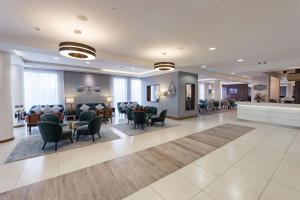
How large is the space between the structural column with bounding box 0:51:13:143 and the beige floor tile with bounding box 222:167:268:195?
6.58 meters

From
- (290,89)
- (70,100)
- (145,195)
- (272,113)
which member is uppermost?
(290,89)

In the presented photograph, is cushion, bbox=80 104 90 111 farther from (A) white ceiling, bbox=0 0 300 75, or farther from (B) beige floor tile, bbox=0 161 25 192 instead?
(B) beige floor tile, bbox=0 161 25 192

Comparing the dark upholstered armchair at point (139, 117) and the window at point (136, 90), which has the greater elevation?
the window at point (136, 90)

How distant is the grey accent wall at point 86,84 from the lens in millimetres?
9016

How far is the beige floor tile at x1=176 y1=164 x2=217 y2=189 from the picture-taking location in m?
2.50

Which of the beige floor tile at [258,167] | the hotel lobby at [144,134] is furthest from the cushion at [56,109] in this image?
the beige floor tile at [258,167]

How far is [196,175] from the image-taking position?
2.72 metres

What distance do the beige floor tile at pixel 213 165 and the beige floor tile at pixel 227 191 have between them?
0.35 metres

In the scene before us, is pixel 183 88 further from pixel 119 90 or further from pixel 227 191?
pixel 227 191

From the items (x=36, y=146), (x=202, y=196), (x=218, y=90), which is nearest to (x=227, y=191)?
(x=202, y=196)

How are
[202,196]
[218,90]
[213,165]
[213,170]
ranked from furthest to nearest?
[218,90], [213,165], [213,170], [202,196]

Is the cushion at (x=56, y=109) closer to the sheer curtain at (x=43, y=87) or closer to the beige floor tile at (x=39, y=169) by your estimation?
the sheer curtain at (x=43, y=87)

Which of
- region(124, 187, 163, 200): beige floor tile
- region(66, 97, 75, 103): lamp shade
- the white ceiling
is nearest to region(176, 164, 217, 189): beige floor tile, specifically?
region(124, 187, 163, 200): beige floor tile

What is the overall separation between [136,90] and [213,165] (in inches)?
379
